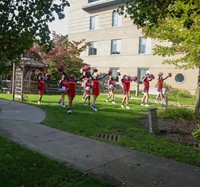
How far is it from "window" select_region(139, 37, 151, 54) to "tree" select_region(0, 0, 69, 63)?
80.8 feet

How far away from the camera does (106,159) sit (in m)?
5.67

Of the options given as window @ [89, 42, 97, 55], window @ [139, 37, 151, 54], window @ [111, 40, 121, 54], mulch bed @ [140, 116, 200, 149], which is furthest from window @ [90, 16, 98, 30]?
mulch bed @ [140, 116, 200, 149]

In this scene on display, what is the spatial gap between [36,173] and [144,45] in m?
25.1

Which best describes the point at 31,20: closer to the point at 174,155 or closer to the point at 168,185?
the point at 168,185

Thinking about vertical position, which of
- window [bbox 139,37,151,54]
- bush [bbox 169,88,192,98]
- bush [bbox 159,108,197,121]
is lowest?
bush [bbox 159,108,197,121]

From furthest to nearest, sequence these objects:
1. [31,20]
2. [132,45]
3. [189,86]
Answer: [132,45] < [189,86] < [31,20]

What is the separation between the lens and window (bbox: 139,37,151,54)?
1101 inches

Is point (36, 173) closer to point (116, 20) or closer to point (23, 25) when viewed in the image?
point (23, 25)

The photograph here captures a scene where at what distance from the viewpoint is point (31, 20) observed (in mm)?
4055

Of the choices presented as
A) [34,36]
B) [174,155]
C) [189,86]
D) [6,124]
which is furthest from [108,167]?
[189,86]

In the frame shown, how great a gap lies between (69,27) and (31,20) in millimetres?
32826

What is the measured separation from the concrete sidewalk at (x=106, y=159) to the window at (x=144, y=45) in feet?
70.5

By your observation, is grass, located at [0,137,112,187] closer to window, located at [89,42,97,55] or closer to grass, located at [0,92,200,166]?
grass, located at [0,92,200,166]

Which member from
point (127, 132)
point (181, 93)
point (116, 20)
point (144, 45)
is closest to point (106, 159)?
point (127, 132)
